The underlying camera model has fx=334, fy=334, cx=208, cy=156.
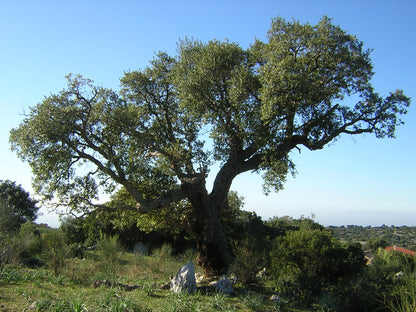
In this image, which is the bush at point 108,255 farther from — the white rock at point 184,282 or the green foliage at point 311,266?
the green foliage at point 311,266

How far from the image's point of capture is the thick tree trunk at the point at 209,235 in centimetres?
1260

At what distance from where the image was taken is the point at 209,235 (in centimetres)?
1284

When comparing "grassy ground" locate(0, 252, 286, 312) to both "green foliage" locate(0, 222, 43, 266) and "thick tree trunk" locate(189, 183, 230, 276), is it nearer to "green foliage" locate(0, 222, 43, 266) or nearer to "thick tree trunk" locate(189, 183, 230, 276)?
"green foliage" locate(0, 222, 43, 266)

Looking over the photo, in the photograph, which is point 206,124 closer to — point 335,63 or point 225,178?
point 225,178

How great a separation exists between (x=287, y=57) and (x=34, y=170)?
9212 millimetres

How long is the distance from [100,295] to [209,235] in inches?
228

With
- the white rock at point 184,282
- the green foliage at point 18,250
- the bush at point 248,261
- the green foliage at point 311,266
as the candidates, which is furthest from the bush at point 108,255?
the green foliage at point 311,266

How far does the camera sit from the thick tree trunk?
12.6 meters

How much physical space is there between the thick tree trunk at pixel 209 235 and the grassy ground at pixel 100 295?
179 centimetres

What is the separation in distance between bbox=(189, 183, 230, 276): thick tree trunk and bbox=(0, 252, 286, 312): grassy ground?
1786 mm

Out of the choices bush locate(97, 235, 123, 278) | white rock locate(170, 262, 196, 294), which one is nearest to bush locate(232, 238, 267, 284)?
white rock locate(170, 262, 196, 294)

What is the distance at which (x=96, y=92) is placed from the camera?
1170 centimetres

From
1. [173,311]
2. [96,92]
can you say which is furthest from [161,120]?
[173,311]

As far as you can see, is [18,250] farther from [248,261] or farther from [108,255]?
[248,261]
